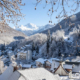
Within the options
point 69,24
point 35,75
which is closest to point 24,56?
point 35,75

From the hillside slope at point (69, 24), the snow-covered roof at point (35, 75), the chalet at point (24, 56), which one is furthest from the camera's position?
the chalet at point (24, 56)

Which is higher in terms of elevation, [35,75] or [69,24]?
[69,24]

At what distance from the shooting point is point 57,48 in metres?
25.1

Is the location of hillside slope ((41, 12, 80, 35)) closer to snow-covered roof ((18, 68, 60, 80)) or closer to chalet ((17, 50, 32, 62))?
snow-covered roof ((18, 68, 60, 80))

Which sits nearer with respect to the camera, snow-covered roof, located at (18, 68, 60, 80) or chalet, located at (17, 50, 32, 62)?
snow-covered roof, located at (18, 68, 60, 80)

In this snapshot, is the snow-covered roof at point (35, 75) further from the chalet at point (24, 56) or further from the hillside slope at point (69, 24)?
the chalet at point (24, 56)

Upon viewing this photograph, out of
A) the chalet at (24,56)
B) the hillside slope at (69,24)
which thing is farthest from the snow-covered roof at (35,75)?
the chalet at (24,56)

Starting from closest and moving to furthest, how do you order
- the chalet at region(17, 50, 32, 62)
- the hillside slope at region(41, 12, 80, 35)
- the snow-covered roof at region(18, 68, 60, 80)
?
the hillside slope at region(41, 12, 80, 35) → the snow-covered roof at region(18, 68, 60, 80) → the chalet at region(17, 50, 32, 62)

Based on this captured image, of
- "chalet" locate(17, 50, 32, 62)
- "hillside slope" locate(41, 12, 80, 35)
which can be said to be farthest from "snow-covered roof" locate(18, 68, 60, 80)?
"chalet" locate(17, 50, 32, 62)

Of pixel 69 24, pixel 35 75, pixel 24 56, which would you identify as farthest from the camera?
pixel 24 56

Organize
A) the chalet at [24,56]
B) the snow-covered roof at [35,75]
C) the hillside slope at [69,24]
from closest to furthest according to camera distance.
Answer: the hillside slope at [69,24], the snow-covered roof at [35,75], the chalet at [24,56]

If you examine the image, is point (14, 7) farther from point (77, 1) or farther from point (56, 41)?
point (56, 41)

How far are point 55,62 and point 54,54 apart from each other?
12258 mm

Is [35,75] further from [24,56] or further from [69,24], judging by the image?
[24,56]
